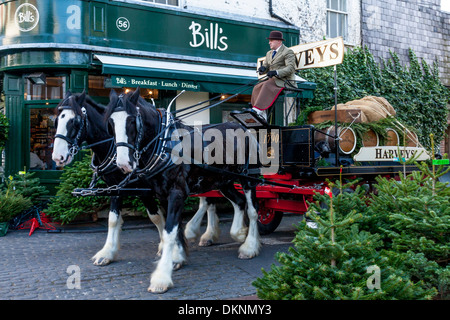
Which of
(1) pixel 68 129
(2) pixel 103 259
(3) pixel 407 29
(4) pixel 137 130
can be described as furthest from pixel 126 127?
(3) pixel 407 29

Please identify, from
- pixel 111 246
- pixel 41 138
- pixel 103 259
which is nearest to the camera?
pixel 103 259

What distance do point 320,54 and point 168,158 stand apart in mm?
Answer: 3149

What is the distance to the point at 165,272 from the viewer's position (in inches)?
183

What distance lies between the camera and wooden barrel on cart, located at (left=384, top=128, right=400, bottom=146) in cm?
748

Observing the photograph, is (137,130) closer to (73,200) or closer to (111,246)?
(111,246)

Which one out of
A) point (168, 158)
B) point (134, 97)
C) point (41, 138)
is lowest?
point (168, 158)

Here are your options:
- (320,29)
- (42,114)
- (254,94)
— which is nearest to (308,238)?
(254,94)

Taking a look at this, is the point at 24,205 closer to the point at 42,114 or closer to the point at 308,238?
the point at 42,114

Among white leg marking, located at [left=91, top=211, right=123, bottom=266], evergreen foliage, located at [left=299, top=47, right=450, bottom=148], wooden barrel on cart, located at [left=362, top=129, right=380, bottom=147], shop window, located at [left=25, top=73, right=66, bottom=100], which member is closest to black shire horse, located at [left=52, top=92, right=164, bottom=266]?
white leg marking, located at [left=91, top=211, right=123, bottom=266]

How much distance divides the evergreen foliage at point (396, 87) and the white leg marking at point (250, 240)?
660 centimetres

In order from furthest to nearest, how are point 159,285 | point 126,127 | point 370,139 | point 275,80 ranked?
point 370,139
point 275,80
point 126,127
point 159,285

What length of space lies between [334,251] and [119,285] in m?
2.78

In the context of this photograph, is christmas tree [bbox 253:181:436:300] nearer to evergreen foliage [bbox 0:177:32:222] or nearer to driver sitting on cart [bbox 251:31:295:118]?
driver sitting on cart [bbox 251:31:295:118]

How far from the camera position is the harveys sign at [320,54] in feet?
20.7
